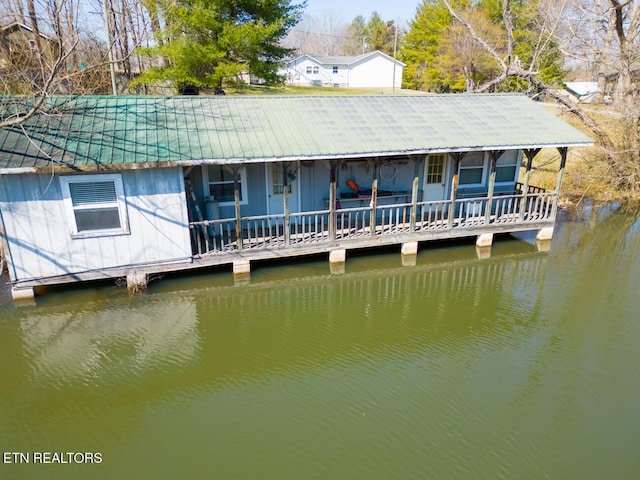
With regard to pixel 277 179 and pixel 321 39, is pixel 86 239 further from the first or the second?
pixel 321 39

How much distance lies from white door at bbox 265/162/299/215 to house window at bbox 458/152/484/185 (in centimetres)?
522

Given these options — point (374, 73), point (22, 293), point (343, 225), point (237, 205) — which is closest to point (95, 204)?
point (22, 293)

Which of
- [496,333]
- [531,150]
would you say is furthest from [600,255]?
[496,333]

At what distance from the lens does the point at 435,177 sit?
560 inches

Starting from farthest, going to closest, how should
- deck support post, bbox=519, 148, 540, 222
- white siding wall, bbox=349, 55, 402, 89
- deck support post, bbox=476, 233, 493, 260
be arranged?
white siding wall, bbox=349, 55, 402, 89 → deck support post, bbox=476, 233, 493, 260 → deck support post, bbox=519, 148, 540, 222

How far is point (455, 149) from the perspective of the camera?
1196cm

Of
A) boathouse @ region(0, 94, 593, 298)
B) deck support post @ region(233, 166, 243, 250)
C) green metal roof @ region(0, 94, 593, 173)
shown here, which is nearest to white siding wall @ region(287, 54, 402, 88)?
boathouse @ region(0, 94, 593, 298)

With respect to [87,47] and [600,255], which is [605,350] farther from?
[87,47]

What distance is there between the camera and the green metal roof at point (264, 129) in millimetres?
9883

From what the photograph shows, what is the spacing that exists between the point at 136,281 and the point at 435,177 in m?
8.89

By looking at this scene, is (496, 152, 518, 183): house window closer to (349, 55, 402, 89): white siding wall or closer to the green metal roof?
the green metal roof

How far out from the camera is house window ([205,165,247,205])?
1242 cm

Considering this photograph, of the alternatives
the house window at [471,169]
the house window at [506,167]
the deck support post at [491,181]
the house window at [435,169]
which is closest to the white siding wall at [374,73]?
the house window at [506,167]

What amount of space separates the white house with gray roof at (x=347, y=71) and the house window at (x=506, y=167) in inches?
1736
